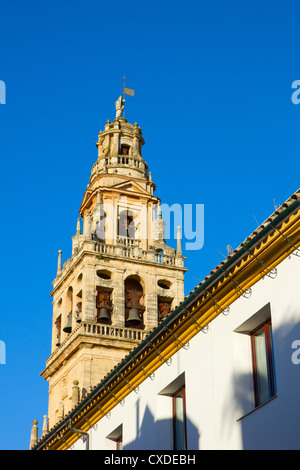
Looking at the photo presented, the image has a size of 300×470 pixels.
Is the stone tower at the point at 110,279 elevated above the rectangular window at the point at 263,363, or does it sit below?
above

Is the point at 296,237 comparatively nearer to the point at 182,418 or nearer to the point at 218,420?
the point at 218,420

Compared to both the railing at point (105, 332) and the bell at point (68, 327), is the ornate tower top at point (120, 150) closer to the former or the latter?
the bell at point (68, 327)

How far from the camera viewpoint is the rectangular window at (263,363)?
798 inches

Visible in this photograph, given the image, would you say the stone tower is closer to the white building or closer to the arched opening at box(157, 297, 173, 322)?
the arched opening at box(157, 297, 173, 322)

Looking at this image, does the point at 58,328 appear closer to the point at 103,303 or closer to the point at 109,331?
the point at 103,303

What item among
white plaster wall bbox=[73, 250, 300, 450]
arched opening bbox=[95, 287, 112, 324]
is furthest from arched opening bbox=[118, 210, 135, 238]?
white plaster wall bbox=[73, 250, 300, 450]

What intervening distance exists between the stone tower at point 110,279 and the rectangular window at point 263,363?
27024 millimetres

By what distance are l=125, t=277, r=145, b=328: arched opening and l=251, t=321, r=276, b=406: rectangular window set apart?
30550 millimetres

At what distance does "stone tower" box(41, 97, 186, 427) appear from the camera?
164 ft

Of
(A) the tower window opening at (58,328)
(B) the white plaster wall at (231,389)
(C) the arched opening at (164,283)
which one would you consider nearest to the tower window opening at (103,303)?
(C) the arched opening at (164,283)

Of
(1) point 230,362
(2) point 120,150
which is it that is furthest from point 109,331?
(1) point 230,362

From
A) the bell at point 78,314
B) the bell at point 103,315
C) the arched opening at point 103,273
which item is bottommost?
the bell at point 103,315
